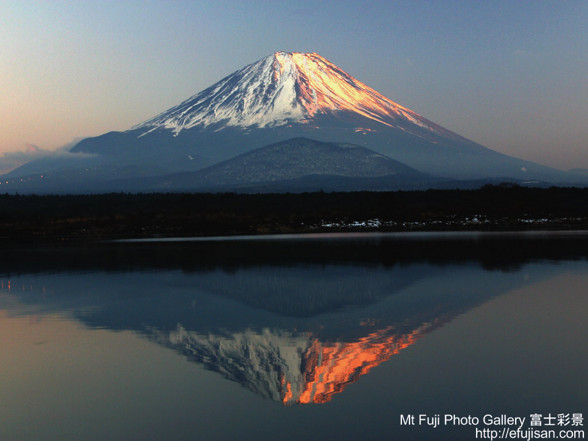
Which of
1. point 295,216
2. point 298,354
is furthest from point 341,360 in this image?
point 295,216

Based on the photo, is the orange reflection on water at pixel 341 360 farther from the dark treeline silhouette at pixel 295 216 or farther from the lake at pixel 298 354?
the dark treeline silhouette at pixel 295 216

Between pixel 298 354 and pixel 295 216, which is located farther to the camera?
pixel 295 216

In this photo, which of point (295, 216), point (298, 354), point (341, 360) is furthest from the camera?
point (295, 216)

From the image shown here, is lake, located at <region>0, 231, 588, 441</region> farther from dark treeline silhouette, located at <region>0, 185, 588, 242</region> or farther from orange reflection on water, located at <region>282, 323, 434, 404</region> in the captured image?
dark treeline silhouette, located at <region>0, 185, 588, 242</region>

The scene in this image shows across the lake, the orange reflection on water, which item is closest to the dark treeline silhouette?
the lake

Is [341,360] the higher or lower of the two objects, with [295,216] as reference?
lower

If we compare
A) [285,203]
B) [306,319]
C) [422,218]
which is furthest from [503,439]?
[285,203]

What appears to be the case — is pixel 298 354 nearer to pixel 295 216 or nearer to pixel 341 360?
pixel 341 360
